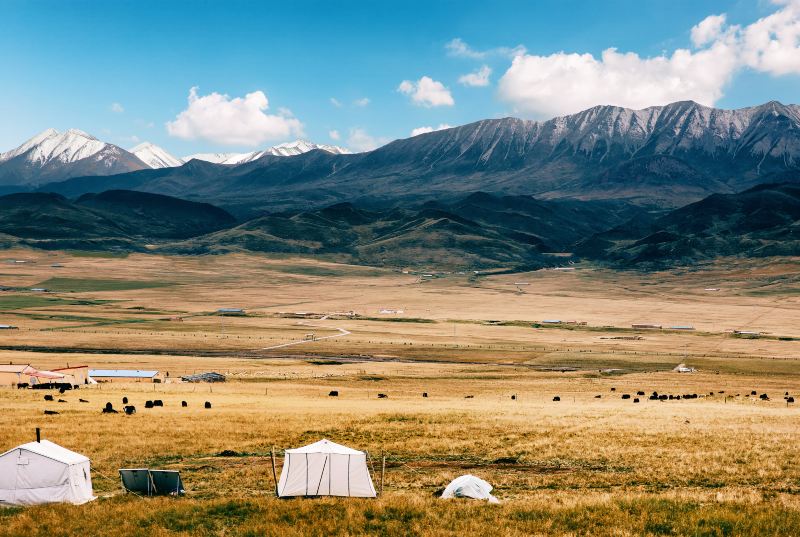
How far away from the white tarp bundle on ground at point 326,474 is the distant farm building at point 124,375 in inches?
2712

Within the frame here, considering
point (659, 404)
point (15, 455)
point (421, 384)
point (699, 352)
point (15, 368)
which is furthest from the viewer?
point (699, 352)

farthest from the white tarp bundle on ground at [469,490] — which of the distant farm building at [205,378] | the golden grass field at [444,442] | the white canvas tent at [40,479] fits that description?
the distant farm building at [205,378]

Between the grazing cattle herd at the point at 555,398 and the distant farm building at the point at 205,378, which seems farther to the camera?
the distant farm building at the point at 205,378

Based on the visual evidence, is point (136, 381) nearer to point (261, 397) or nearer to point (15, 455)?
point (261, 397)

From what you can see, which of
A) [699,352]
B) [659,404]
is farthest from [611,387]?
[699,352]

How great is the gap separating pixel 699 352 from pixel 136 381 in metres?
109

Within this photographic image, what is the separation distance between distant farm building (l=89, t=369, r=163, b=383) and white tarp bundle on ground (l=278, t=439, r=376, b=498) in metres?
68.9

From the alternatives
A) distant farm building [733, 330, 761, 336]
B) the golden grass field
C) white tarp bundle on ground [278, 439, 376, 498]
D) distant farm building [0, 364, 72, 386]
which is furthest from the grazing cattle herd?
distant farm building [733, 330, 761, 336]

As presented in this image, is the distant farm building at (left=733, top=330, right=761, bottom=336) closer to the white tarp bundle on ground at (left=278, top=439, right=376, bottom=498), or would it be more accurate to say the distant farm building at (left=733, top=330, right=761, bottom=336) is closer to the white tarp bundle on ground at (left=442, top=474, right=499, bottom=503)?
the white tarp bundle on ground at (left=442, top=474, right=499, bottom=503)

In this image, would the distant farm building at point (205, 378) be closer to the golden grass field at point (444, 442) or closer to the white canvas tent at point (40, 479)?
the golden grass field at point (444, 442)

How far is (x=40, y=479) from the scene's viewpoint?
98.2 ft

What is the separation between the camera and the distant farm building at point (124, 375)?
95.4 metres

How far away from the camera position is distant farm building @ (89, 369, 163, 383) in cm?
9544

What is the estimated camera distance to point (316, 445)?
3073cm
